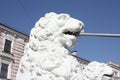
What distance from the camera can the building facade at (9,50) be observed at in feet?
54.4

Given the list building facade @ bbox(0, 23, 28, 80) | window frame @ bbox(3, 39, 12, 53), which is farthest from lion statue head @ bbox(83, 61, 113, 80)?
window frame @ bbox(3, 39, 12, 53)

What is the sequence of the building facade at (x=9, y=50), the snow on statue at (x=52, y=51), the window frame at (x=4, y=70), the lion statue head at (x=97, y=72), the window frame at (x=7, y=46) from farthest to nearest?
the window frame at (x=7, y=46), the building facade at (x=9, y=50), the window frame at (x=4, y=70), the lion statue head at (x=97, y=72), the snow on statue at (x=52, y=51)

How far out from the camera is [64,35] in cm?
341

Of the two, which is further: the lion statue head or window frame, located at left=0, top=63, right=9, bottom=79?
window frame, located at left=0, top=63, right=9, bottom=79

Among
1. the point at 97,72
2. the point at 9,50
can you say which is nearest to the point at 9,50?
the point at 9,50

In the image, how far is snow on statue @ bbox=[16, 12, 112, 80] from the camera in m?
3.15

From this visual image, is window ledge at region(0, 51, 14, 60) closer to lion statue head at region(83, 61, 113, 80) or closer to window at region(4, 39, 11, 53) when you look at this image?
window at region(4, 39, 11, 53)

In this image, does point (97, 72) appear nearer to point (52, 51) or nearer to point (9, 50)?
point (52, 51)

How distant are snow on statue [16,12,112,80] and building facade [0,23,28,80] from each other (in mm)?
13125

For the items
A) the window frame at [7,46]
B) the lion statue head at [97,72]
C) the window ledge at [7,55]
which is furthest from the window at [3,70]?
the lion statue head at [97,72]

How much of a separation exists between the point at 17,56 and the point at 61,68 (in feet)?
48.2

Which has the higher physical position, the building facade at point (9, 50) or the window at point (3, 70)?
the building facade at point (9, 50)

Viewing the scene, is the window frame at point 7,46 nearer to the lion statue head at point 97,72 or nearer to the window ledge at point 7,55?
the window ledge at point 7,55

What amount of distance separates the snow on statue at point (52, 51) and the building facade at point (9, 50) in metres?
13.1
